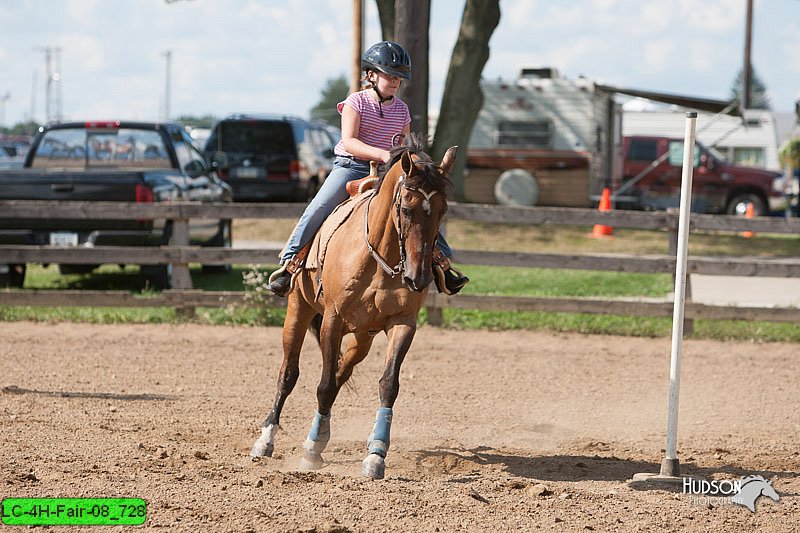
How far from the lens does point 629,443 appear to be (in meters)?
7.30

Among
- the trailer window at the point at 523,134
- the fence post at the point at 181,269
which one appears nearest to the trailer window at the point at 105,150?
the fence post at the point at 181,269

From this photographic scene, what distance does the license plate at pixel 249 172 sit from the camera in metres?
21.6

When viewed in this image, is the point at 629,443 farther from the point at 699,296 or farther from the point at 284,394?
the point at 699,296

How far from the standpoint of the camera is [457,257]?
11.6m

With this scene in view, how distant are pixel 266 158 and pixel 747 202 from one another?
14.4 metres

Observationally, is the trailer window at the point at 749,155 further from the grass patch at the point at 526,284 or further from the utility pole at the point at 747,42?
the grass patch at the point at 526,284

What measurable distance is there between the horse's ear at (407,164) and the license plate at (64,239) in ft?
26.7

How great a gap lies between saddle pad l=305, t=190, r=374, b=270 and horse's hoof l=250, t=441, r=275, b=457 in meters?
1.16

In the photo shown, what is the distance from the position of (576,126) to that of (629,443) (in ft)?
70.3

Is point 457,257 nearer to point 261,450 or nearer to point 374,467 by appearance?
point 261,450

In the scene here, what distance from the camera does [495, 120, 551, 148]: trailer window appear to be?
1113 inches

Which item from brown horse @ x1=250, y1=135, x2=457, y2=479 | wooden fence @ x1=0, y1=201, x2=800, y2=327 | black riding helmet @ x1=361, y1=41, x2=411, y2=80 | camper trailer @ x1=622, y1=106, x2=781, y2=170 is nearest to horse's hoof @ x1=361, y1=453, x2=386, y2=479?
brown horse @ x1=250, y1=135, x2=457, y2=479

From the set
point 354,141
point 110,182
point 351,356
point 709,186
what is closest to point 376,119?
point 354,141

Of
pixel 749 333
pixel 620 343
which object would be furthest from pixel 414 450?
pixel 749 333
